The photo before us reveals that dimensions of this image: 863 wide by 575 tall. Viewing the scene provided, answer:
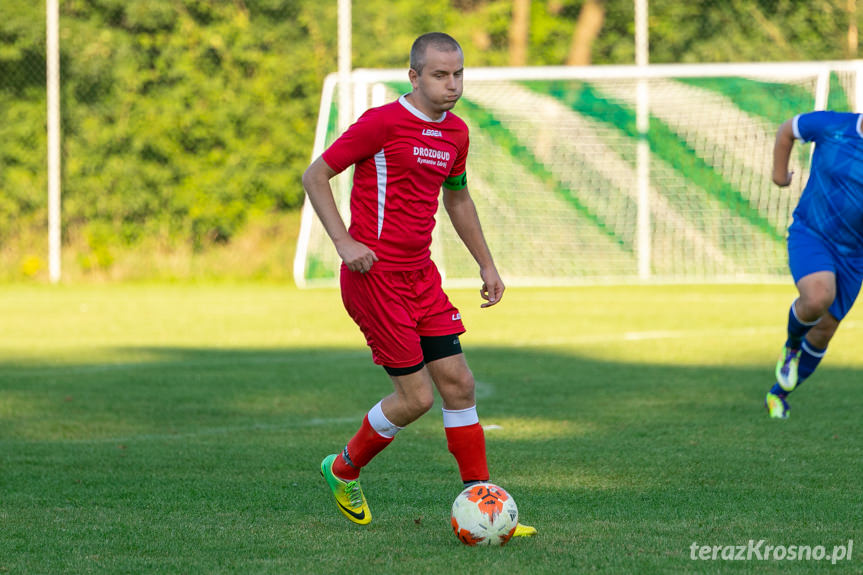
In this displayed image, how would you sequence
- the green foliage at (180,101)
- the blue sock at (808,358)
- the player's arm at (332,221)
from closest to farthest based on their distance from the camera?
the player's arm at (332,221) < the blue sock at (808,358) < the green foliage at (180,101)

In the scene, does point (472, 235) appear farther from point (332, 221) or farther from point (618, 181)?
point (618, 181)

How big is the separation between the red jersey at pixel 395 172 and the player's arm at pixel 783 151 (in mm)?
3197

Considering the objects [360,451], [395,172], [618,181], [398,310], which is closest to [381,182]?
[395,172]

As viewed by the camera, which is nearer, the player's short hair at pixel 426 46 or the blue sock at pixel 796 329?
the player's short hair at pixel 426 46

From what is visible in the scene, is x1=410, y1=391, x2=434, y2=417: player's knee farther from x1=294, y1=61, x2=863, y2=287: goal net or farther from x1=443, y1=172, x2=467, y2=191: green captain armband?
x1=294, y1=61, x2=863, y2=287: goal net

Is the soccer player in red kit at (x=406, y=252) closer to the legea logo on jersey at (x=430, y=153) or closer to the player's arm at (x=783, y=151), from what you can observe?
the legea logo on jersey at (x=430, y=153)

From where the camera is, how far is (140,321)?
1284 centimetres

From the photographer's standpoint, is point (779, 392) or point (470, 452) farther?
point (779, 392)

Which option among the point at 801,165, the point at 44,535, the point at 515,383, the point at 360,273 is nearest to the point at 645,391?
the point at 515,383

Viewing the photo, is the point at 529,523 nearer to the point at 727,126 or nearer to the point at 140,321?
the point at 140,321

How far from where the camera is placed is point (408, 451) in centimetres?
596

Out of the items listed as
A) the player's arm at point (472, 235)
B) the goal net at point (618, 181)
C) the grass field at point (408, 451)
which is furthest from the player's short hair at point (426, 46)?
the goal net at point (618, 181)

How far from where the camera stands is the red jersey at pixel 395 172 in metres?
4.38

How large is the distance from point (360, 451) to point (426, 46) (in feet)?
4.97
